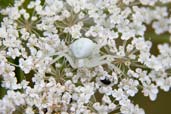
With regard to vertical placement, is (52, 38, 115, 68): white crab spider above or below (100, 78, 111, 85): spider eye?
above

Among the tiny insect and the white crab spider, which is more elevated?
the white crab spider

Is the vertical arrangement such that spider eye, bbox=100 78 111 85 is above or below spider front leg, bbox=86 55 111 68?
below

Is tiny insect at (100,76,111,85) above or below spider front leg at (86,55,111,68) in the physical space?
below

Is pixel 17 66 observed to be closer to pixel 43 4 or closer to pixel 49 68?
pixel 49 68

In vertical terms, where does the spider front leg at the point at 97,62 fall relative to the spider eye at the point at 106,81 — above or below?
above

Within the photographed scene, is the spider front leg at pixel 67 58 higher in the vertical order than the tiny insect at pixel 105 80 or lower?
higher

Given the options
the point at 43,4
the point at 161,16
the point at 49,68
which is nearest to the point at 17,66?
the point at 49,68
